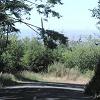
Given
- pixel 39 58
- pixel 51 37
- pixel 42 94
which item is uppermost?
pixel 51 37

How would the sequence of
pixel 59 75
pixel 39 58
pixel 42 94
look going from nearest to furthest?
pixel 42 94 < pixel 59 75 < pixel 39 58

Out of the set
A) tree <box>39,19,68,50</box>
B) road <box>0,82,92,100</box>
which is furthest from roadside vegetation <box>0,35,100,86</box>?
road <box>0,82,92,100</box>

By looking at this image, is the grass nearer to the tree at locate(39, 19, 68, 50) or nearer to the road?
the tree at locate(39, 19, 68, 50)

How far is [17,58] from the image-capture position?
215 ft

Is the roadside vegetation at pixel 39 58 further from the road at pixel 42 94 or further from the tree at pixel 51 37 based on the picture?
the road at pixel 42 94

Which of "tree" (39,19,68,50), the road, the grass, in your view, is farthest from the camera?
the grass

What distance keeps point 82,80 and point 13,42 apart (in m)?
20.6

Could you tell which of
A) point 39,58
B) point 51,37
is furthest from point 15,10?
point 39,58

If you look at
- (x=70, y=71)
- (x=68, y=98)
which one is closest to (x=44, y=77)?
(x=70, y=71)

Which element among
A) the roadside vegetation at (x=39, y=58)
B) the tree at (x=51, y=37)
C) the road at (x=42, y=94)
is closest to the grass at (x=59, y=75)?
the roadside vegetation at (x=39, y=58)

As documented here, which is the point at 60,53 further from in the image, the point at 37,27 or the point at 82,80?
the point at 37,27

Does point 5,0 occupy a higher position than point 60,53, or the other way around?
point 5,0

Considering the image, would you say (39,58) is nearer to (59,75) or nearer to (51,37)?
(59,75)

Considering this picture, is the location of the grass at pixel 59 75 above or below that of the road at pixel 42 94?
below
